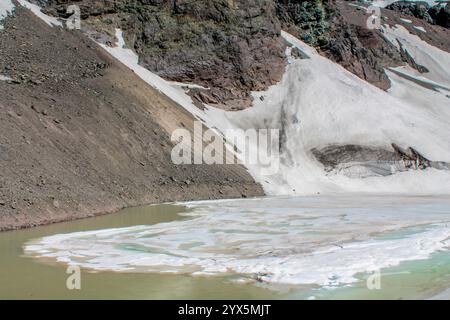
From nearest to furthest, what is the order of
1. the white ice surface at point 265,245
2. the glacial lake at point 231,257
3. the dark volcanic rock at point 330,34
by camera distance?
the glacial lake at point 231,257
the white ice surface at point 265,245
the dark volcanic rock at point 330,34

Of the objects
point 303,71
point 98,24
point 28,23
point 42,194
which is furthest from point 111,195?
point 303,71

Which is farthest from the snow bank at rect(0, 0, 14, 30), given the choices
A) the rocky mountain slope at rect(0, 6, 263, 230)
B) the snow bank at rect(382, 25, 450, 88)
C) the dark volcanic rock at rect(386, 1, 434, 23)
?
the dark volcanic rock at rect(386, 1, 434, 23)

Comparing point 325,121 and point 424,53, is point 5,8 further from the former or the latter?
point 424,53

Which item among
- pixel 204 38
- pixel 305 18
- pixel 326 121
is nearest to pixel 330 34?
pixel 305 18

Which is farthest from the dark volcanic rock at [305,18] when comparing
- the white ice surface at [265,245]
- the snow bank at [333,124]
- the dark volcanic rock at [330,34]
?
the white ice surface at [265,245]

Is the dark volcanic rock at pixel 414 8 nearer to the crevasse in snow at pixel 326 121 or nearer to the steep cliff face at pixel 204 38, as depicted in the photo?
the crevasse in snow at pixel 326 121

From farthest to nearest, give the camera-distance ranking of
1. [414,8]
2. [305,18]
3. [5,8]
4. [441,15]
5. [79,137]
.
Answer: [414,8] → [441,15] → [305,18] → [5,8] → [79,137]
